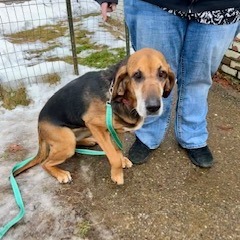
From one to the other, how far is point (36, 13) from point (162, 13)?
6173 mm

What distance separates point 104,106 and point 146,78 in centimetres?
56

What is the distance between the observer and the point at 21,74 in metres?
5.64

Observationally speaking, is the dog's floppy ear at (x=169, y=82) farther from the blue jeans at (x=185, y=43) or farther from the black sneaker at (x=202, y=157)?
the black sneaker at (x=202, y=157)

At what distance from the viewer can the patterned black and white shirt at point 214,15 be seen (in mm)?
2861

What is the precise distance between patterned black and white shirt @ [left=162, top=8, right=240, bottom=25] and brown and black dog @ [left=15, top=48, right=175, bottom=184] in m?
0.41

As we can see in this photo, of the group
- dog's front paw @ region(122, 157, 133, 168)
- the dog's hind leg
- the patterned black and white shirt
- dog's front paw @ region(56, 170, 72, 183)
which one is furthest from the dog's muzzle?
dog's front paw @ region(56, 170, 72, 183)

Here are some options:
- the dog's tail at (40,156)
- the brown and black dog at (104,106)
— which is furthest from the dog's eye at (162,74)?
the dog's tail at (40,156)

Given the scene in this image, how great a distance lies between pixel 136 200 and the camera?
10.7 ft

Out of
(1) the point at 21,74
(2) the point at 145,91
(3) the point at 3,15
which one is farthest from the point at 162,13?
(3) the point at 3,15

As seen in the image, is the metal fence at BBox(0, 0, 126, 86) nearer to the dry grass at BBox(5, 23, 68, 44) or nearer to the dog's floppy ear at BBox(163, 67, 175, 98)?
the dry grass at BBox(5, 23, 68, 44)

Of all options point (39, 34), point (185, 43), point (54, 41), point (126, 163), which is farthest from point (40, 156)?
point (39, 34)

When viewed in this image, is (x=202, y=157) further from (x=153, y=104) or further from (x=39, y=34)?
(x=39, y=34)

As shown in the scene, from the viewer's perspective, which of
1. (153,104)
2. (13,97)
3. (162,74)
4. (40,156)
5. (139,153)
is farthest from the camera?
(13,97)

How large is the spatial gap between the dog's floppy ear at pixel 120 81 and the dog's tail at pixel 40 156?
99cm
